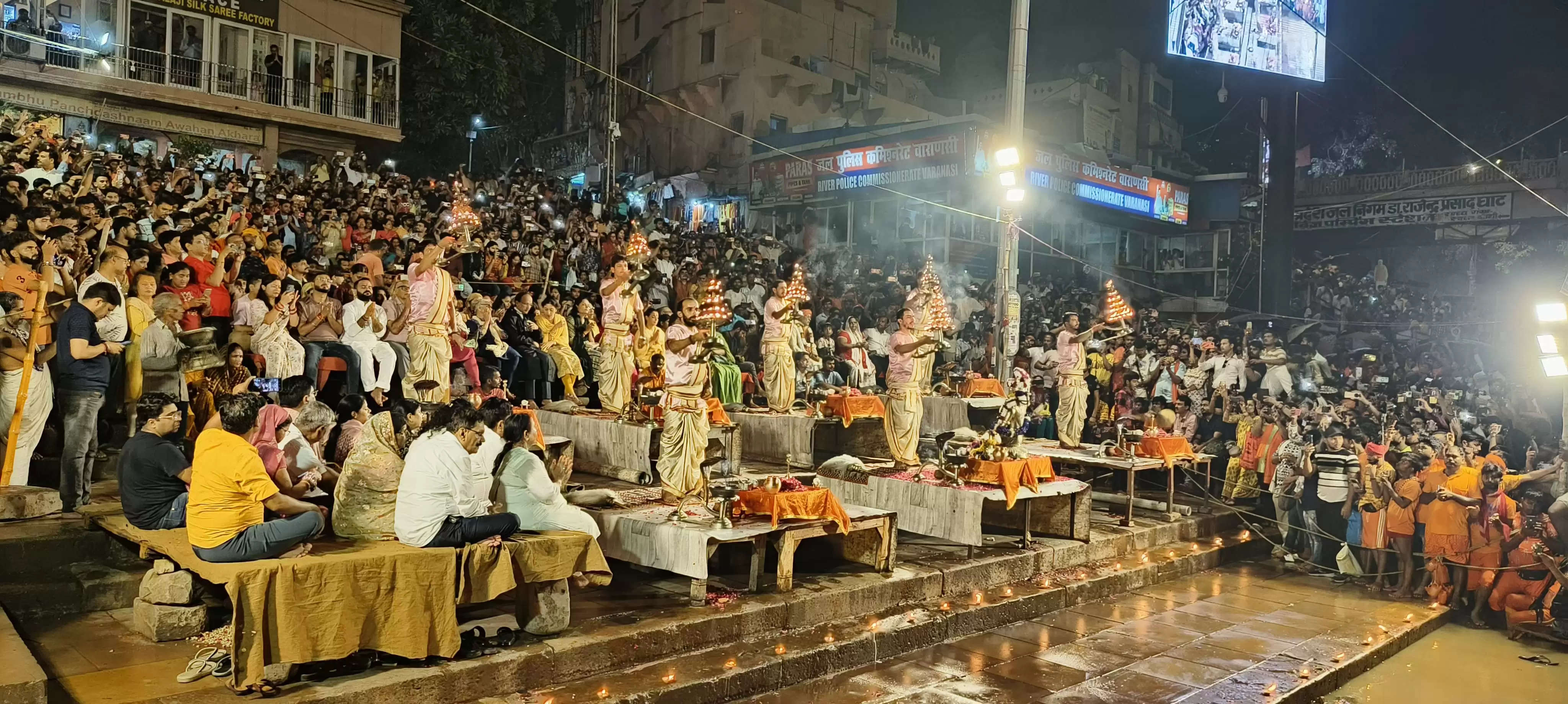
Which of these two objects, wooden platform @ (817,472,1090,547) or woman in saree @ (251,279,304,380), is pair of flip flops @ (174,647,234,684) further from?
wooden platform @ (817,472,1090,547)

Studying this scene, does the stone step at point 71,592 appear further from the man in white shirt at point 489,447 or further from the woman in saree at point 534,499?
the woman in saree at point 534,499

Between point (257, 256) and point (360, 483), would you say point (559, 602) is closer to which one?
point (360, 483)

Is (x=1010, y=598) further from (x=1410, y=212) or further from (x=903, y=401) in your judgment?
(x=1410, y=212)

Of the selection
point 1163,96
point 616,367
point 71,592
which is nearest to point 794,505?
point 616,367

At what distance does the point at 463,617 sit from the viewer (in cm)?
610

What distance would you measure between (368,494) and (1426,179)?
29232 millimetres

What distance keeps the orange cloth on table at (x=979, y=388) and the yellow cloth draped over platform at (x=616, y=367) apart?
5.85 meters

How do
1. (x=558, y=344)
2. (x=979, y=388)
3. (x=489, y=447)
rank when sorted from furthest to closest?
(x=979, y=388)
(x=558, y=344)
(x=489, y=447)

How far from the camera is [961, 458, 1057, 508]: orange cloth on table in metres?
8.72

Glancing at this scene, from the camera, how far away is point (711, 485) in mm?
7727

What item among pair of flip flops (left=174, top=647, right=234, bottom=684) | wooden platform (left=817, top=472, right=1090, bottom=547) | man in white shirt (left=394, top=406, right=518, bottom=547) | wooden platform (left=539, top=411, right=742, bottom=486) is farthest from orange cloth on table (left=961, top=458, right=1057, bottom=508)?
pair of flip flops (left=174, top=647, right=234, bottom=684)

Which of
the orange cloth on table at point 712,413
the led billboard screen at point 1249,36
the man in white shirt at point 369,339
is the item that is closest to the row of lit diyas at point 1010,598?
the orange cloth on table at point 712,413

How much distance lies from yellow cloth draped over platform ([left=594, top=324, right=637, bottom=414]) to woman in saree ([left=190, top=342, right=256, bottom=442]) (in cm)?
377

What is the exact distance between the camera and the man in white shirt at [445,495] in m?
5.42
